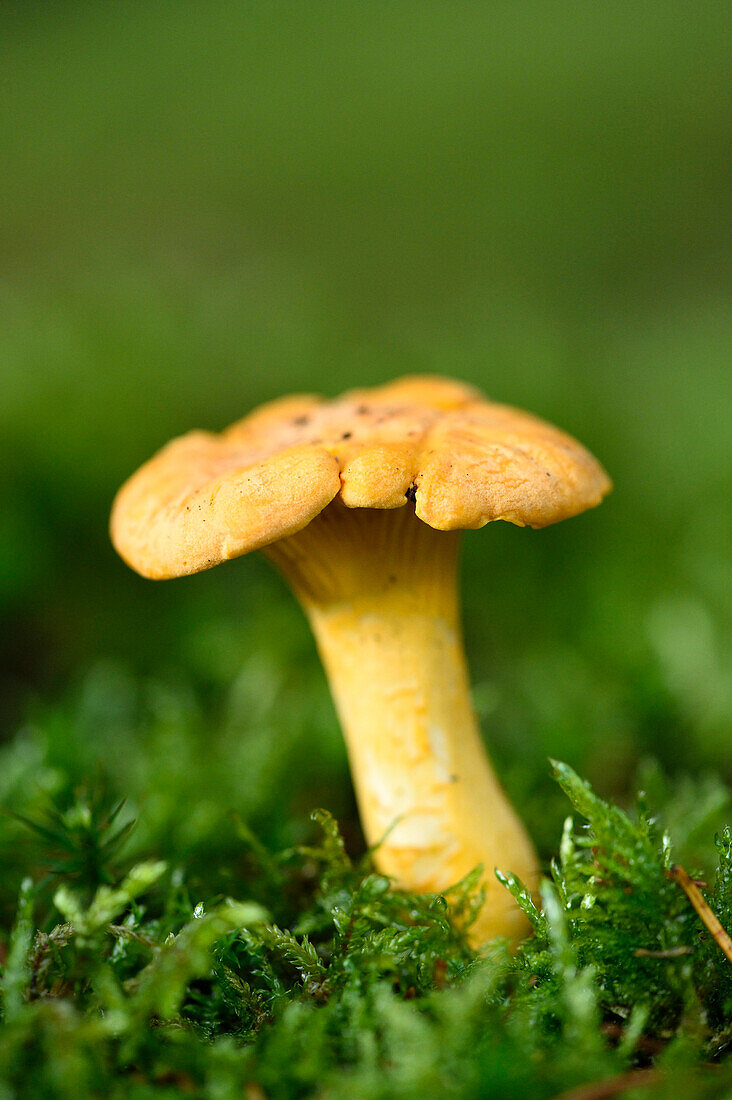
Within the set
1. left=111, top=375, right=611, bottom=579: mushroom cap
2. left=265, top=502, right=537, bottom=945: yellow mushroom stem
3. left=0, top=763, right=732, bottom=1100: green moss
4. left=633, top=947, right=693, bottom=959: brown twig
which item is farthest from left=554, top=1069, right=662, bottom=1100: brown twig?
left=111, top=375, right=611, bottom=579: mushroom cap

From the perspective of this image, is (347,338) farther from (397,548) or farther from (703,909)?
(703,909)

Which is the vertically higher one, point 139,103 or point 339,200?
point 139,103

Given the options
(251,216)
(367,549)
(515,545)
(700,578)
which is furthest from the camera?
(251,216)

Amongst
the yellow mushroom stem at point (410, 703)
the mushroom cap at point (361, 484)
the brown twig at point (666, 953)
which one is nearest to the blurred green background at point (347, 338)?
the yellow mushroom stem at point (410, 703)

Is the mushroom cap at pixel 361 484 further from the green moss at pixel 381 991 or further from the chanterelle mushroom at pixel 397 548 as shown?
the green moss at pixel 381 991

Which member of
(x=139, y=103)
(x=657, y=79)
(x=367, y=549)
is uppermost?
(x=139, y=103)

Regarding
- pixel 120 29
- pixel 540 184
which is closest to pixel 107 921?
pixel 540 184

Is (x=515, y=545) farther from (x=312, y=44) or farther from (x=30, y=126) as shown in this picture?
(x=312, y=44)
